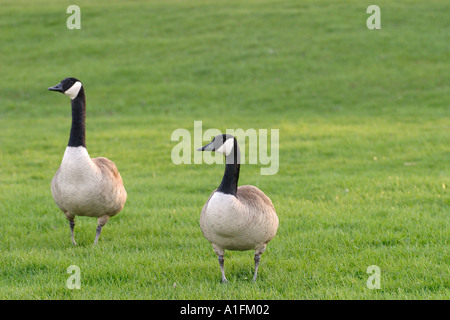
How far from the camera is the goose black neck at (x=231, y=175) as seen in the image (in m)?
6.42

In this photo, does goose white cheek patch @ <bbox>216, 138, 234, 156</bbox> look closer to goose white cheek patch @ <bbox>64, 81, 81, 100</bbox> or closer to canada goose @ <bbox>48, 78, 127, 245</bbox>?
canada goose @ <bbox>48, 78, 127, 245</bbox>

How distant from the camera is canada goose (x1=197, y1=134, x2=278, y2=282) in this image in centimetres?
633

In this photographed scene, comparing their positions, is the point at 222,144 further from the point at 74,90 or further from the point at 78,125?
the point at 74,90

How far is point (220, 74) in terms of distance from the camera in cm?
3041

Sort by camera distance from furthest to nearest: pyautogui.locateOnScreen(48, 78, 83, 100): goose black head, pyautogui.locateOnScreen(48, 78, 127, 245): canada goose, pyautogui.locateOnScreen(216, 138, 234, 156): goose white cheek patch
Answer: pyautogui.locateOnScreen(48, 78, 83, 100): goose black head → pyautogui.locateOnScreen(48, 78, 127, 245): canada goose → pyautogui.locateOnScreen(216, 138, 234, 156): goose white cheek patch

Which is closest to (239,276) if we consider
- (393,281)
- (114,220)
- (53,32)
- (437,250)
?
(393,281)

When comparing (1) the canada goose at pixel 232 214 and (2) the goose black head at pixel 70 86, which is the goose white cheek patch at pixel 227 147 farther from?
(2) the goose black head at pixel 70 86

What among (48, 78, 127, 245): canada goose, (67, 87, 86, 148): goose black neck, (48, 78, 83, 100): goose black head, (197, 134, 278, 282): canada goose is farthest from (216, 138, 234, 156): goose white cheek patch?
(48, 78, 83, 100): goose black head

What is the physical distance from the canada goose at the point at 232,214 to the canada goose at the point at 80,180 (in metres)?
2.25

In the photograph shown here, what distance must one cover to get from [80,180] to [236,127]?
13.9m

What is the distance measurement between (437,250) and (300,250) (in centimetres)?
207

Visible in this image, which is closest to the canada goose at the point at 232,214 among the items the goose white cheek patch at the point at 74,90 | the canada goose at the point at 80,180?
the canada goose at the point at 80,180

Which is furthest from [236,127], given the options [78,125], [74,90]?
[78,125]

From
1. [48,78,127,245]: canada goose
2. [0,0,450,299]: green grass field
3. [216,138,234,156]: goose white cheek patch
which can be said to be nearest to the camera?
[216,138,234,156]: goose white cheek patch
